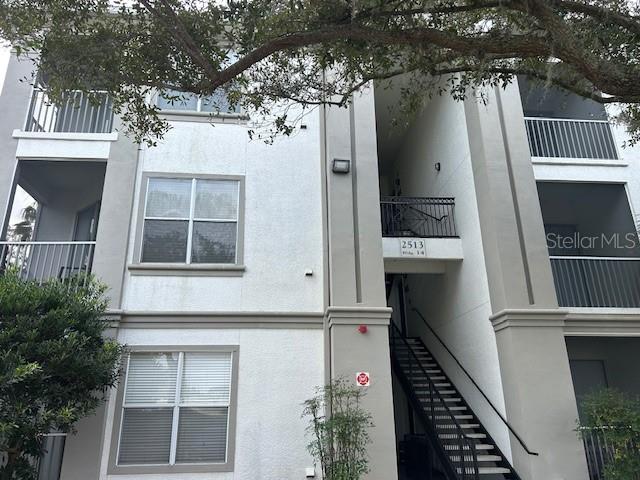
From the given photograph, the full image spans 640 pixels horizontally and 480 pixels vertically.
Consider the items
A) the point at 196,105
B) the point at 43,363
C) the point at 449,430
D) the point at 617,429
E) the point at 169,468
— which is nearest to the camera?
the point at 43,363

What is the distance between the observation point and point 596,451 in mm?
7758

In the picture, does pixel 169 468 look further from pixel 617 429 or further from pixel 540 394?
pixel 617 429

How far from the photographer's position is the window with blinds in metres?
7.36

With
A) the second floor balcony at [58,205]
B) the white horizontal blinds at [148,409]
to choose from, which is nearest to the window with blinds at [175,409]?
the white horizontal blinds at [148,409]

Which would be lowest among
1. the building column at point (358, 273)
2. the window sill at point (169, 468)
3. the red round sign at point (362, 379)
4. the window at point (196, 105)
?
the window sill at point (169, 468)

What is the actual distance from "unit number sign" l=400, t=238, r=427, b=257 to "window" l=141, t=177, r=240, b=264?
11.0 feet

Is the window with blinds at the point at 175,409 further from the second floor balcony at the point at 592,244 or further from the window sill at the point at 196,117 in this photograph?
the second floor balcony at the point at 592,244

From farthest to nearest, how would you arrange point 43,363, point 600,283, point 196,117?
point 600,283
point 196,117
point 43,363

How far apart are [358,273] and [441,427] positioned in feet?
11.4

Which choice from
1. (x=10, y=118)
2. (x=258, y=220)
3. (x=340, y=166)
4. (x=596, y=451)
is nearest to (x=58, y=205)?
(x=10, y=118)

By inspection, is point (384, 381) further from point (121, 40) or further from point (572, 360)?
point (121, 40)

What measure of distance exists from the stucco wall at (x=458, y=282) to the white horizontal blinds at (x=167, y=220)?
219 inches

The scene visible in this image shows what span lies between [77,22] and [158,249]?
370 centimetres

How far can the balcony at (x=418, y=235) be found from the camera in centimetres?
972
